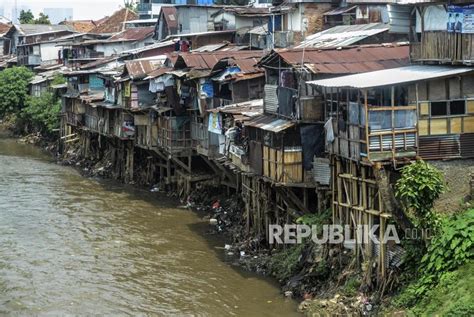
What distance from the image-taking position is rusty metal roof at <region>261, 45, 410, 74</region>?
25.3 m

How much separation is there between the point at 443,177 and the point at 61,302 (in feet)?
40.4

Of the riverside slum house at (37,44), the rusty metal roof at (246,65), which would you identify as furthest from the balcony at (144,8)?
the rusty metal roof at (246,65)

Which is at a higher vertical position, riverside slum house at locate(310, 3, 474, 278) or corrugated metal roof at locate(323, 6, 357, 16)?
corrugated metal roof at locate(323, 6, 357, 16)

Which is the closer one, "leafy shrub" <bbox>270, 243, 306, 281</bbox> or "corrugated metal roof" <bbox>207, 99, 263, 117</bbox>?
"leafy shrub" <bbox>270, 243, 306, 281</bbox>

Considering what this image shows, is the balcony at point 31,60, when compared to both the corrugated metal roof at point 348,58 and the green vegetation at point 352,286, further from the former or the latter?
the green vegetation at point 352,286

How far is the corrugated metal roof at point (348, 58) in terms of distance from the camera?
25.3 meters

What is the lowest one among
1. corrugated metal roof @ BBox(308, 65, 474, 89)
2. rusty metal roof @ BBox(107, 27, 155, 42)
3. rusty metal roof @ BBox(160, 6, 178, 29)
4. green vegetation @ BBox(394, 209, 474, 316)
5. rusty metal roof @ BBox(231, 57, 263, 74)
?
green vegetation @ BBox(394, 209, 474, 316)

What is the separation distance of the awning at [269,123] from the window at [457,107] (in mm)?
5570

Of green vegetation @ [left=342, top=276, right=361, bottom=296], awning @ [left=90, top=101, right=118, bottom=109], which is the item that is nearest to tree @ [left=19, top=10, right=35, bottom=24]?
awning @ [left=90, top=101, right=118, bottom=109]

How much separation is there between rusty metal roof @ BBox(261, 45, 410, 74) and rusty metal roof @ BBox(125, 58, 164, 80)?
15.0 metres

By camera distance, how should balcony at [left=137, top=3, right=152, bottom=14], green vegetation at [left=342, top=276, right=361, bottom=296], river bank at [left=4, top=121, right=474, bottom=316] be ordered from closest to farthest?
river bank at [left=4, top=121, right=474, bottom=316]
green vegetation at [left=342, top=276, right=361, bottom=296]
balcony at [left=137, top=3, right=152, bottom=14]

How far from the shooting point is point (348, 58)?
26312mm

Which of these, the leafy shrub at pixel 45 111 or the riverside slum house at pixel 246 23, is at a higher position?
the riverside slum house at pixel 246 23

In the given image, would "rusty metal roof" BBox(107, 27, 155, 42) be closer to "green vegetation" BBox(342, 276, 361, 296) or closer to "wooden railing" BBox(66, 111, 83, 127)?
"wooden railing" BBox(66, 111, 83, 127)
